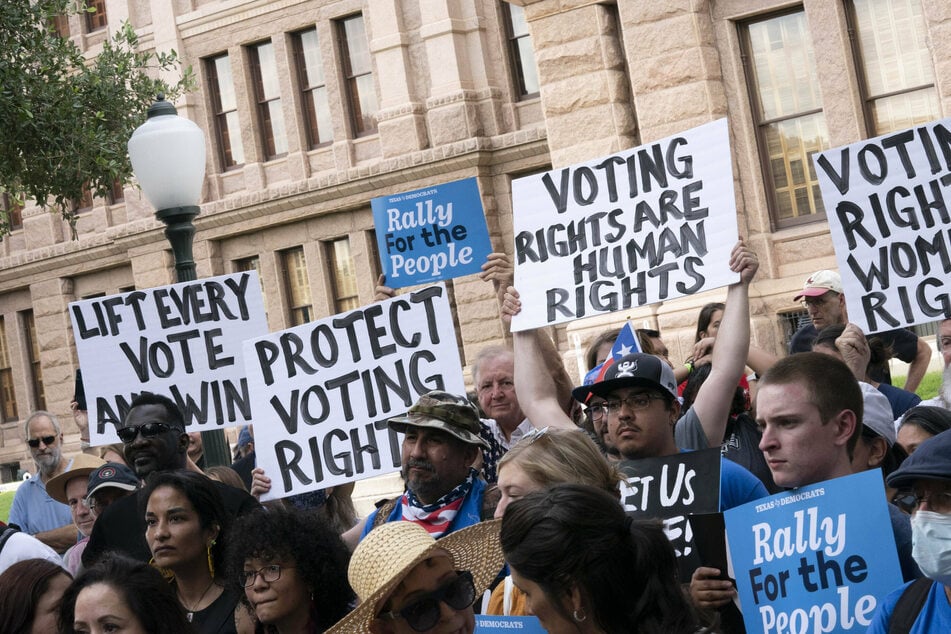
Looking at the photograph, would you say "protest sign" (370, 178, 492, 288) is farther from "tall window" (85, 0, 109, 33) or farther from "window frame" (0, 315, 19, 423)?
"window frame" (0, 315, 19, 423)

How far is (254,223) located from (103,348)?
58.9 feet

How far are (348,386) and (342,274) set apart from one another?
61.2 feet

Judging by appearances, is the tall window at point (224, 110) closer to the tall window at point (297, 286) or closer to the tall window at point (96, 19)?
the tall window at point (297, 286)

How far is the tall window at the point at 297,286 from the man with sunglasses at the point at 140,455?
63.2 ft

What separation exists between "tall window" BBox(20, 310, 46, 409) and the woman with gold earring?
85.5ft

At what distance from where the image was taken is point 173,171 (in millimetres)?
8906

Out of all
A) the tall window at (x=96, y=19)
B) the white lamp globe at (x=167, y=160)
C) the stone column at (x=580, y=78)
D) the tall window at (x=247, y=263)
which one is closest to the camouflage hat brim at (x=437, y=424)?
the white lamp globe at (x=167, y=160)

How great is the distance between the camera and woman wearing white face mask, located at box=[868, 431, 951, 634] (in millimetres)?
3439

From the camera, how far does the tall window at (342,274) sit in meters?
25.4

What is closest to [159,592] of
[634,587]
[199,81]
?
[634,587]

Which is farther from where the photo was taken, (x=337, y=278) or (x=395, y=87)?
(x=337, y=278)

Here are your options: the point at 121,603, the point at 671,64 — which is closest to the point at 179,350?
the point at 121,603

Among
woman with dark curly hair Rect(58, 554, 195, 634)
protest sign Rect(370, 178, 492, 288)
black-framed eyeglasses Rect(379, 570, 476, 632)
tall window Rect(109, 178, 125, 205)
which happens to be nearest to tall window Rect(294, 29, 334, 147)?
tall window Rect(109, 178, 125, 205)

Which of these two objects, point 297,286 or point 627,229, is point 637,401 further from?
point 297,286
